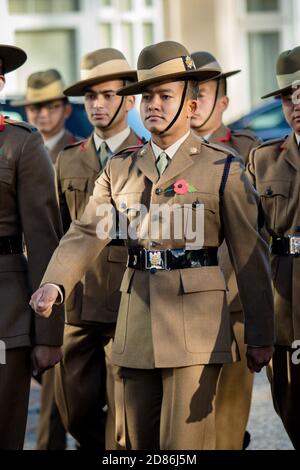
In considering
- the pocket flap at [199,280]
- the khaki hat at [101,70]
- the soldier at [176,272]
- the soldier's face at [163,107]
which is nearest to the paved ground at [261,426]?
the khaki hat at [101,70]

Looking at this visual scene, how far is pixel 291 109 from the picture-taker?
26.2 ft

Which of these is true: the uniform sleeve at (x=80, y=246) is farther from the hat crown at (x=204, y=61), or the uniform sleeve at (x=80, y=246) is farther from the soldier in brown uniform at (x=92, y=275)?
the hat crown at (x=204, y=61)

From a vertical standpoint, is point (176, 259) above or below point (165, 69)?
below

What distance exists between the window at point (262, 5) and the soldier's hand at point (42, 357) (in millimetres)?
18447

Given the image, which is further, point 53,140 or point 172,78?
point 53,140

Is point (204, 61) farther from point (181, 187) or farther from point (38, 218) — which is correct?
point (38, 218)

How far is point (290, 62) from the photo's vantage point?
814cm

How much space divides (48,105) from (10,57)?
4281mm

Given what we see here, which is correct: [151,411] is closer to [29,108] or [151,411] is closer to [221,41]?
[29,108]

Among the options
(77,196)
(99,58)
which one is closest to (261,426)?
(77,196)

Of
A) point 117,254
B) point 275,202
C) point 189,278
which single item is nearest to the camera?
point 189,278

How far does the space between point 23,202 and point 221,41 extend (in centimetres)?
1713

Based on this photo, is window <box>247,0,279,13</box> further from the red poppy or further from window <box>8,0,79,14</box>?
the red poppy

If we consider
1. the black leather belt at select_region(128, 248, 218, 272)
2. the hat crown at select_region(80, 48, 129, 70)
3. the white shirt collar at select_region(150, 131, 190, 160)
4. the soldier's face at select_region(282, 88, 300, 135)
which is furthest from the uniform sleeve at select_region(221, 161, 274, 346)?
the hat crown at select_region(80, 48, 129, 70)
